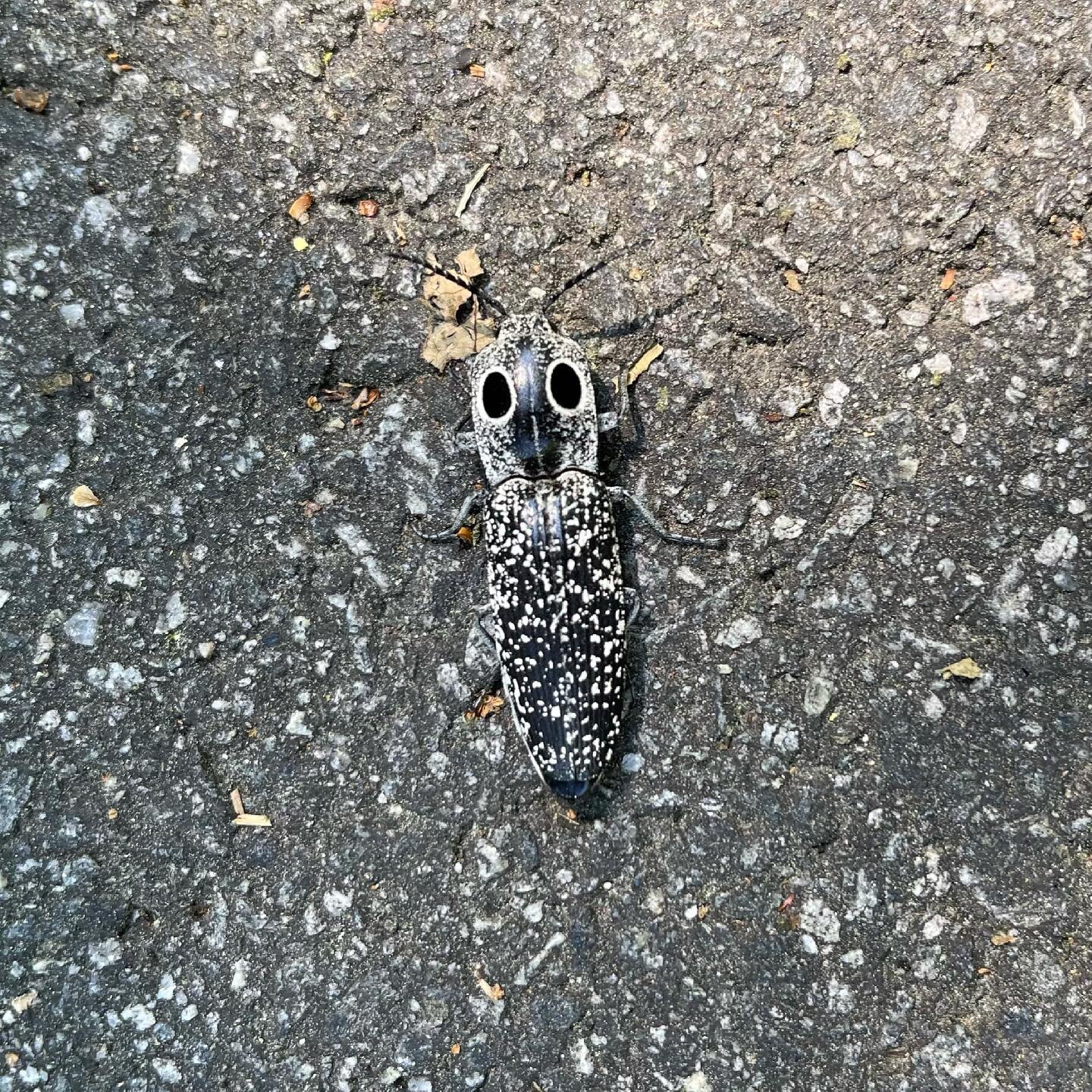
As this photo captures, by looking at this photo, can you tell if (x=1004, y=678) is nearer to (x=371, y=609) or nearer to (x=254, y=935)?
(x=371, y=609)

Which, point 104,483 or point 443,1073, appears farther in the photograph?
point 104,483

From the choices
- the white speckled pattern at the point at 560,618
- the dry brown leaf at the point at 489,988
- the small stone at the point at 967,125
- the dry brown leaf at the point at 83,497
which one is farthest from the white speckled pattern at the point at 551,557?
the small stone at the point at 967,125

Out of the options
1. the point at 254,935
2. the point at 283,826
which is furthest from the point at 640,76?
the point at 254,935

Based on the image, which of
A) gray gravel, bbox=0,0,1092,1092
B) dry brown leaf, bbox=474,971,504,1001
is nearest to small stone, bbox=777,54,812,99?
gray gravel, bbox=0,0,1092,1092

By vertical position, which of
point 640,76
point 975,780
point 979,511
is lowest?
point 975,780

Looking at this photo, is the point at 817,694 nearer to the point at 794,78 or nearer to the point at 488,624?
the point at 488,624

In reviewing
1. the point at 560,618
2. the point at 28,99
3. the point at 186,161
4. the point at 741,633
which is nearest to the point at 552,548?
the point at 560,618
